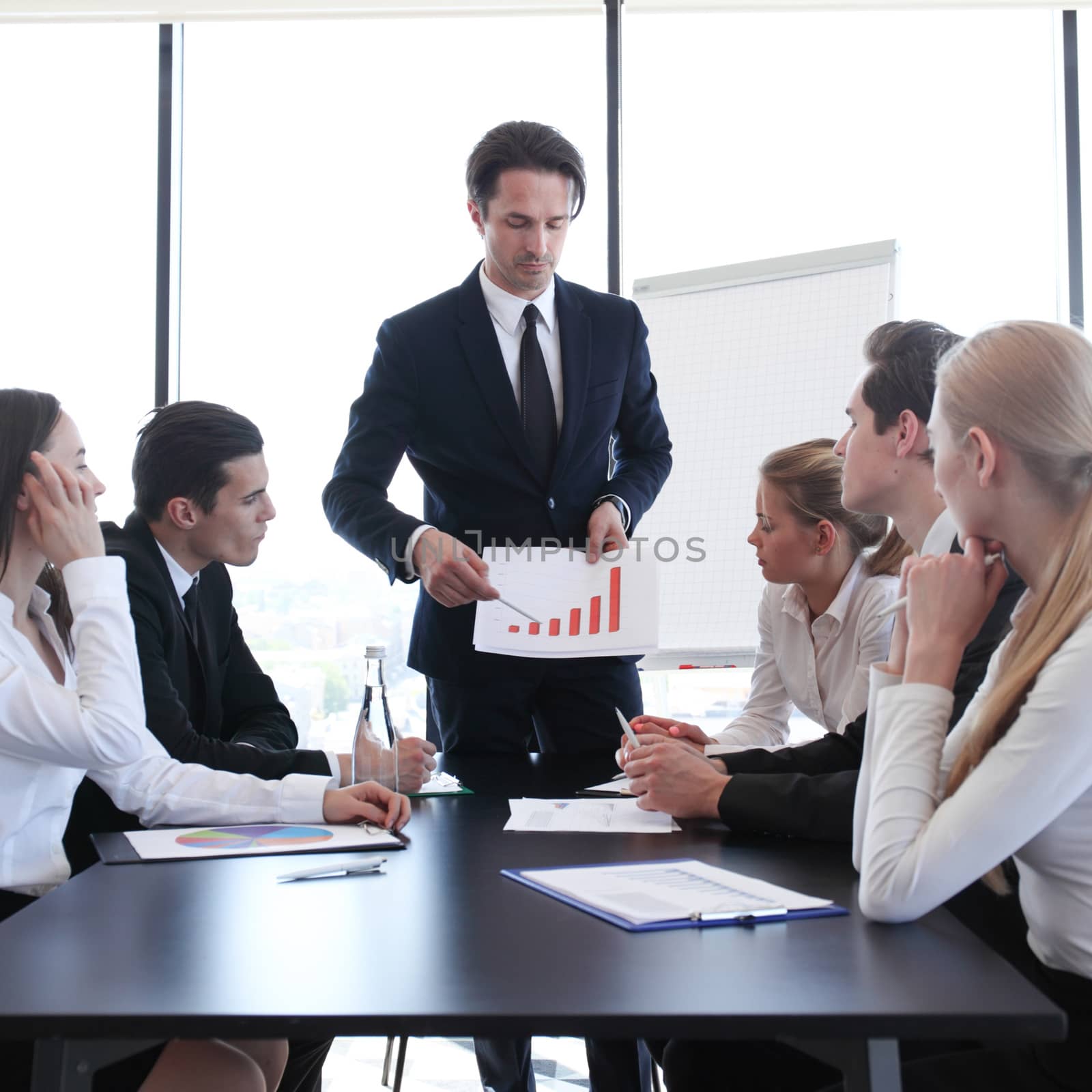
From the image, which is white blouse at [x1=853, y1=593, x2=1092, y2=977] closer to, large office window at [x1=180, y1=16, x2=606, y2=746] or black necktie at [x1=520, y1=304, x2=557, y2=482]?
black necktie at [x1=520, y1=304, x2=557, y2=482]

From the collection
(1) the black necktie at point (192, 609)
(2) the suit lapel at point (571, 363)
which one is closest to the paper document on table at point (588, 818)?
(1) the black necktie at point (192, 609)

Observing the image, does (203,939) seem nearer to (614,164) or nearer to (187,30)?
(614,164)

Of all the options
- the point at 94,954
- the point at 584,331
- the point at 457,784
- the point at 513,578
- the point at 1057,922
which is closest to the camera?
the point at 94,954

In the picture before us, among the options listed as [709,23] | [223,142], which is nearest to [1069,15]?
[709,23]

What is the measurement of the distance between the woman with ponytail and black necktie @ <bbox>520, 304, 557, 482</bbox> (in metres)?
1.15

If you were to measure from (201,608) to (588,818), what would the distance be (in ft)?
3.21

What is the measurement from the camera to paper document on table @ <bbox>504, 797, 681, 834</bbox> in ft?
4.60

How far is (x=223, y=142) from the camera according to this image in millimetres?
3773

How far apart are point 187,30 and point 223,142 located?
391mm

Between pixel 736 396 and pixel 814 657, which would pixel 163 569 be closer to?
pixel 814 657

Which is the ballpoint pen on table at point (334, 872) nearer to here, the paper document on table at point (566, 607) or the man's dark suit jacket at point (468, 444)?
the paper document on table at point (566, 607)

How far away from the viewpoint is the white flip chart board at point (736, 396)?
3.36 m

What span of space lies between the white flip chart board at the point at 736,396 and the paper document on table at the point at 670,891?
7.30ft

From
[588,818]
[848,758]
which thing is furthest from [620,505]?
[588,818]
